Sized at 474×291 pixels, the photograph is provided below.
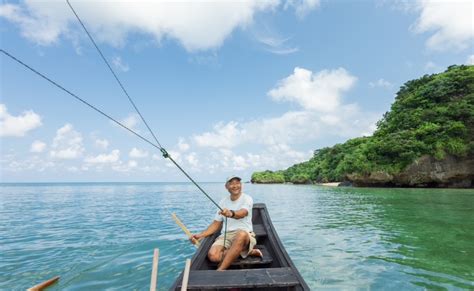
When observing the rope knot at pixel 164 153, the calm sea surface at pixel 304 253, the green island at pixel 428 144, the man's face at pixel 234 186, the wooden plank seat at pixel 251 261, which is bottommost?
the calm sea surface at pixel 304 253

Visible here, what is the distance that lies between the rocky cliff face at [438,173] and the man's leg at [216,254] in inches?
1495

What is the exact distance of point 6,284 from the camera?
493cm

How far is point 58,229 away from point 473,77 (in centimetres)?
5161

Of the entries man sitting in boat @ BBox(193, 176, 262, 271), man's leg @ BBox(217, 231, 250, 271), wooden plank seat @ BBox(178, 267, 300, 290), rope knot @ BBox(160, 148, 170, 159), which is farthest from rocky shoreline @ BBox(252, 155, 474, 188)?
rope knot @ BBox(160, 148, 170, 159)

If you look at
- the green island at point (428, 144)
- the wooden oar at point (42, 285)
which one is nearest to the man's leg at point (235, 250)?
the wooden oar at point (42, 285)

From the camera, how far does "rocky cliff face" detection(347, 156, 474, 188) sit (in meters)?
32.1

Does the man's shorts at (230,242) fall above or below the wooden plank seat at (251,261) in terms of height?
above

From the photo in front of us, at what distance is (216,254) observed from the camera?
14.5ft

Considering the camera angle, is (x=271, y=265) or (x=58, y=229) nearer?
(x=271, y=265)

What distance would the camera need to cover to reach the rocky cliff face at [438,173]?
32.1 meters

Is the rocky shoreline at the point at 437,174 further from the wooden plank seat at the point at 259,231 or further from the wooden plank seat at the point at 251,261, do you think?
the wooden plank seat at the point at 251,261

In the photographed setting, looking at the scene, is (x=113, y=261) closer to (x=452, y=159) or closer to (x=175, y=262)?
(x=175, y=262)

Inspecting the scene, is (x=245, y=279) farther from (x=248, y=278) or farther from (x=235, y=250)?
(x=235, y=250)

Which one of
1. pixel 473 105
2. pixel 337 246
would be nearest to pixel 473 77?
pixel 473 105
